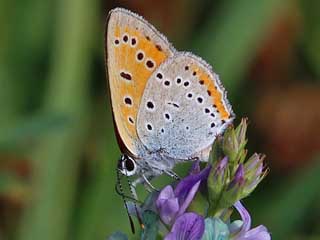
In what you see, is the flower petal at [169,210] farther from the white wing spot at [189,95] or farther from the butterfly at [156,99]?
the white wing spot at [189,95]

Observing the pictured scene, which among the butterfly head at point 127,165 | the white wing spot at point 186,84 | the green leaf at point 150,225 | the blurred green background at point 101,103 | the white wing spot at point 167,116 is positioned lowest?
the blurred green background at point 101,103

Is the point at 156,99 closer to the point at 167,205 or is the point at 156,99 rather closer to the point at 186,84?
the point at 186,84

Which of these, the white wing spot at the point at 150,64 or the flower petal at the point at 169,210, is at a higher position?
the white wing spot at the point at 150,64

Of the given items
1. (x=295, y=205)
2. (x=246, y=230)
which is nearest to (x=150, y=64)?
(x=246, y=230)

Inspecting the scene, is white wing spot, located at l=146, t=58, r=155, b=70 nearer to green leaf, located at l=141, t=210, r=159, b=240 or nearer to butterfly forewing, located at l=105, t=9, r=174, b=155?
butterfly forewing, located at l=105, t=9, r=174, b=155

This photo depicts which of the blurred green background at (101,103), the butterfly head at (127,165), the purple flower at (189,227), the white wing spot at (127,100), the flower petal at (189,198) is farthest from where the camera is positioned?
the blurred green background at (101,103)

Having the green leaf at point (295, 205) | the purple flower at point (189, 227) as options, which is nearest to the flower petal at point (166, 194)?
the purple flower at point (189, 227)

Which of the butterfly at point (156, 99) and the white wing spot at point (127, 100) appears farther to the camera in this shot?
the white wing spot at point (127, 100)
